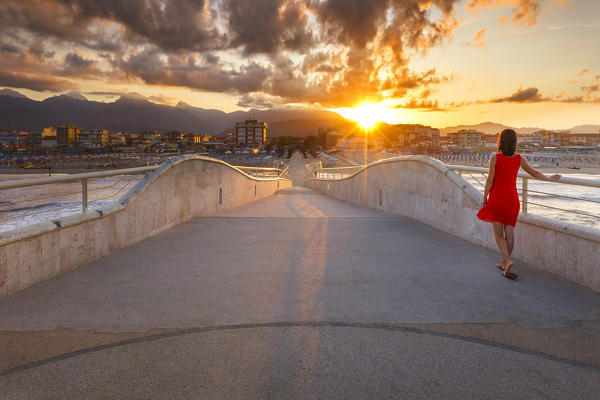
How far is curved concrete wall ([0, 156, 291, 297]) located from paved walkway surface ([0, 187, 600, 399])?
0.68 ft

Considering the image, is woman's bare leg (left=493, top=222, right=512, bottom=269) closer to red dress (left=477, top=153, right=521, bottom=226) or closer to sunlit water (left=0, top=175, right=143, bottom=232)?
red dress (left=477, top=153, right=521, bottom=226)

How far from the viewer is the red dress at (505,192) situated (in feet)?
14.5

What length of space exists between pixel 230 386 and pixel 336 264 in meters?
2.83

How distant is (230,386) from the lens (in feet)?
7.44

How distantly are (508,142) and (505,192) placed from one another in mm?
561

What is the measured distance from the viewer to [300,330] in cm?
301

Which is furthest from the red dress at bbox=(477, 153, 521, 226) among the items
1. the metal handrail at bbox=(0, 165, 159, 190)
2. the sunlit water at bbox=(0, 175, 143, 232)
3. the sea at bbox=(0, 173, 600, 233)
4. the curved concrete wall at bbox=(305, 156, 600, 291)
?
the metal handrail at bbox=(0, 165, 159, 190)

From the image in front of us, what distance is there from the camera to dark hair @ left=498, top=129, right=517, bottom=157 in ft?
14.3

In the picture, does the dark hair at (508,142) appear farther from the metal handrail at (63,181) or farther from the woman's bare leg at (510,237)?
the metal handrail at (63,181)

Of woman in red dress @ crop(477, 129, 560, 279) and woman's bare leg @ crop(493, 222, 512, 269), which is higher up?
woman in red dress @ crop(477, 129, 560, 279)

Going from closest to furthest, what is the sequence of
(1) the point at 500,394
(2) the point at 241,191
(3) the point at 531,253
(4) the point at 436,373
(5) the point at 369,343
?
(1) the point at 500,394
(4) the point at 436,373
(5) the point at 369,343
(3) the point at 531,253
(2) the point at 241,191

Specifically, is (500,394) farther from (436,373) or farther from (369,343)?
(369,343)

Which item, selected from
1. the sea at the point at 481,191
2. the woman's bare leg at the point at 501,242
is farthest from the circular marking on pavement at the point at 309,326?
the woman's bare leg at the point at 501,242

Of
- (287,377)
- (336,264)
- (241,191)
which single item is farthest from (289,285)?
(241,191)
